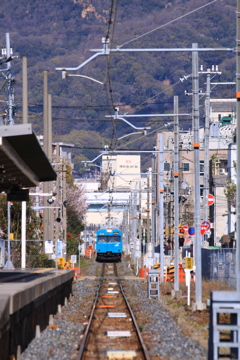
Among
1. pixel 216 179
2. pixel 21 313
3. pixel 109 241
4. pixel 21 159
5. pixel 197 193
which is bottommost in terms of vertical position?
pixel 21 313

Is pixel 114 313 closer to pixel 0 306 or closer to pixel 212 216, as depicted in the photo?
pixel 0 306

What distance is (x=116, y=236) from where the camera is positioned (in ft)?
241

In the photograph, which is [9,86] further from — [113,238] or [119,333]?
[113,238]

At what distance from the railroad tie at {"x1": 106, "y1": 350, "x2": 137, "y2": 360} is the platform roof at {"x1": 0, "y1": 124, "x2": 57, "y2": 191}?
4.38m

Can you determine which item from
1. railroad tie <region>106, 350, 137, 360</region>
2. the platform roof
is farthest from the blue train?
railroad tie <region>106, 350, 137, 360</region>

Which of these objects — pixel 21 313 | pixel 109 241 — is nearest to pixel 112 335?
pixel 21 313

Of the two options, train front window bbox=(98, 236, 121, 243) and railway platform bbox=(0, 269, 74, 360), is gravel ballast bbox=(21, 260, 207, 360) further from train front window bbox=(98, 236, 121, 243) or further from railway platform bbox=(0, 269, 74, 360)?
train front window bbox=(98, 236, 121, 243)

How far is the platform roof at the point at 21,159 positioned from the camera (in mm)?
13871

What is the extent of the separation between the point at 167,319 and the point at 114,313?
126 inches

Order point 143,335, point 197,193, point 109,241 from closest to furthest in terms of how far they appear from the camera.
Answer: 1. point 143,335
2. point 197,193
3. point 109,241

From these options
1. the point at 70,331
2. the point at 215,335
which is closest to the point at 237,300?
the point at 215,335

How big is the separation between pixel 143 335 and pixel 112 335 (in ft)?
2.55

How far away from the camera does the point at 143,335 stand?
701 inches

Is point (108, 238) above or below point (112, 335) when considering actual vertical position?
above
